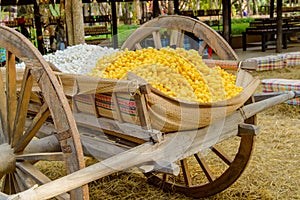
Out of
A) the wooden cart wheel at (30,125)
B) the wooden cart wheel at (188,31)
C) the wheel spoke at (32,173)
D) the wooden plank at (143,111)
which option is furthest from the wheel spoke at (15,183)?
the wooden cart wheel at (188,31)

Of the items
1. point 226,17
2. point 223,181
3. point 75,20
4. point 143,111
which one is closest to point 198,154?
point 223,181

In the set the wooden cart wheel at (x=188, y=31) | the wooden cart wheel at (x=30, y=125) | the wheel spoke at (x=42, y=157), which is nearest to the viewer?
the wooden cart wheel at (x=30, y=125)

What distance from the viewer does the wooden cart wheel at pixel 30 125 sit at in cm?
180

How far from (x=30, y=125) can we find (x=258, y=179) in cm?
205

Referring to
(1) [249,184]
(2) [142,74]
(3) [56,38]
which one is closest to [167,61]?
(2) [142,74]

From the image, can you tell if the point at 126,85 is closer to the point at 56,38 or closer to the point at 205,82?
the point at 205,82

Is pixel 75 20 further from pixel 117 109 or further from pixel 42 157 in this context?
pixel 42 157

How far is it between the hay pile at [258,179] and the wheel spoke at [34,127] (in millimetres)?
1239

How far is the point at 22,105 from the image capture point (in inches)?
82.2

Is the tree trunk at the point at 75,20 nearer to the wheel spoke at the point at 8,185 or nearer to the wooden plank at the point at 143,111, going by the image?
the wheel spoke at the point at 8,185

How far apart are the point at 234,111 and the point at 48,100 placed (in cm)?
115

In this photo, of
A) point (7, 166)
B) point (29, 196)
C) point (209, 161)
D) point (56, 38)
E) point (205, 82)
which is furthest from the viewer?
point (56, 38)

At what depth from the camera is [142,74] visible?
226 centimetres

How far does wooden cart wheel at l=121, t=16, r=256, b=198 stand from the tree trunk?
2233mm
